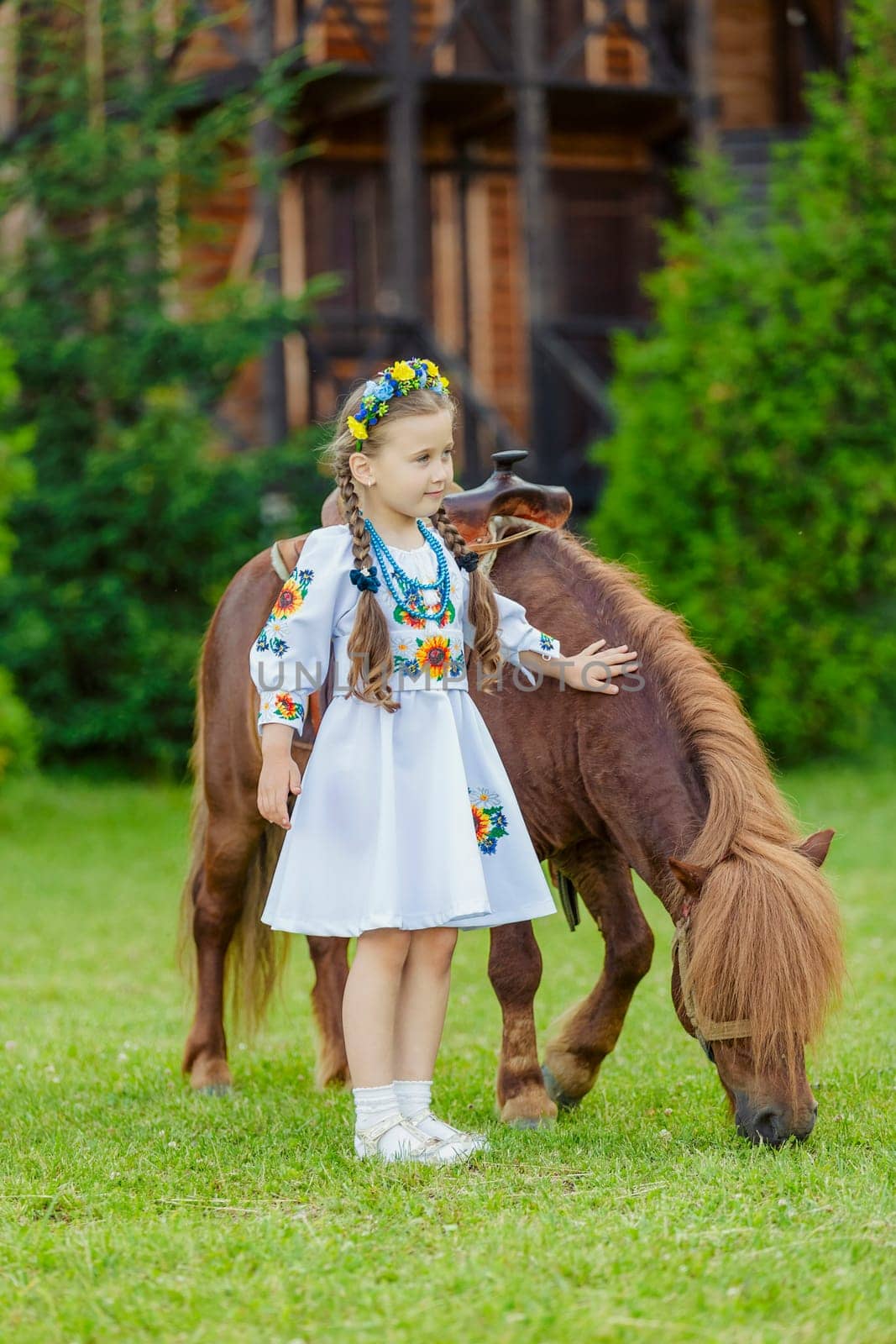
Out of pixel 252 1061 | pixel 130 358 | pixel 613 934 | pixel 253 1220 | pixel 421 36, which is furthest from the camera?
pixel 421 36

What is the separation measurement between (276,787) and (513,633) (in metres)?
0.74

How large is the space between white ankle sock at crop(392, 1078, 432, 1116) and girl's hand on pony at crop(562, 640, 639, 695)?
1045 mm

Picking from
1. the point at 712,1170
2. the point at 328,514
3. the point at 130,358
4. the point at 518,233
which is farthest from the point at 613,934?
the point at 518,233

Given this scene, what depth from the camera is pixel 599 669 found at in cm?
399

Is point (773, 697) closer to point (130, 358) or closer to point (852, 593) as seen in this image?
point (852, 593)

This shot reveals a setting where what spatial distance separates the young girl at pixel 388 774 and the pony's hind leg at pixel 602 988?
57 centimetres

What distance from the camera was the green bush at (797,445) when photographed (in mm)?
11680

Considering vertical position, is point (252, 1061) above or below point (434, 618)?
below

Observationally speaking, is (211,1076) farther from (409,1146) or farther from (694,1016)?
(694,1016)

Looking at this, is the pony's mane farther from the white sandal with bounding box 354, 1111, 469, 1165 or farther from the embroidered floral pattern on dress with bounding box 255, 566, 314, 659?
the embroidered floral pattern on dress with bounding box 255, 566, 314, 659

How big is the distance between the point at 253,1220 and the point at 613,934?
152 cm

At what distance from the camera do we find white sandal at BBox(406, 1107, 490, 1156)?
12.2ft

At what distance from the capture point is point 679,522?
11914mm

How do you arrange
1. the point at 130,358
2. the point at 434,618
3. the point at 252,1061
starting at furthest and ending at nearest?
1. the point at 130,358
2. the point at 252,1061
3. the point at 434,618
